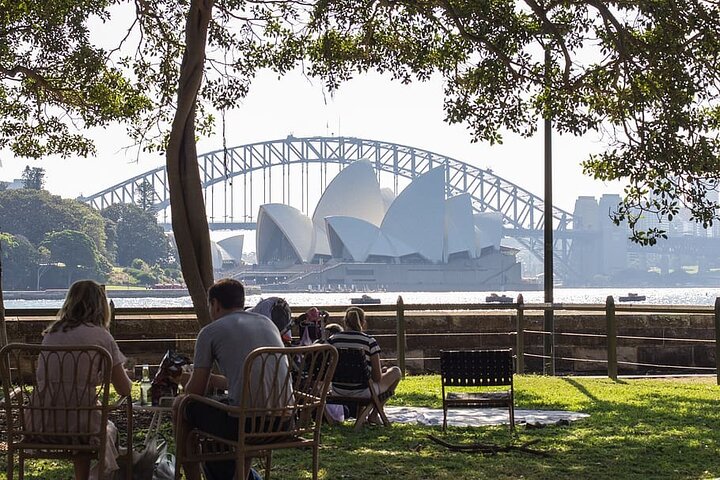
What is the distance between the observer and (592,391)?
Answer: 36.3 ft

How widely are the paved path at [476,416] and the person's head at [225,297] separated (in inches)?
154

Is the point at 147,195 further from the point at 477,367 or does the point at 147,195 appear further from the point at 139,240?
the point at 477,367

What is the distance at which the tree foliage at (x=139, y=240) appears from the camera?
95750 mm

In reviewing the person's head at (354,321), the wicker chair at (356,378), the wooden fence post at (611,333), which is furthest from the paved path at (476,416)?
the wooden fence post at (611,333)

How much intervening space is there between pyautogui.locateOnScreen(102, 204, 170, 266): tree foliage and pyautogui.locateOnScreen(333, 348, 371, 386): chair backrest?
292ft

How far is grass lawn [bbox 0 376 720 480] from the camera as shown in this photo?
6.12 m

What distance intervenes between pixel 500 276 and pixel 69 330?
3995 inches

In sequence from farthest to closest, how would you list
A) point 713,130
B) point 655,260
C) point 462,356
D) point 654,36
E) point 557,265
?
point 655,260, point 557,265, point 713,130, point 654,36, point 462,356

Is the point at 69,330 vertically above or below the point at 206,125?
below

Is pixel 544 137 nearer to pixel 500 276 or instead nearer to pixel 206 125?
pixel 206 125

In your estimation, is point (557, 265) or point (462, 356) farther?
point (557, 265)

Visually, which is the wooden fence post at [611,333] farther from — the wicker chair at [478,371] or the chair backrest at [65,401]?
the chair backrest at [65,401]

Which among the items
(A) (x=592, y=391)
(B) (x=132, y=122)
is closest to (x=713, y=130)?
(A) (x=592, y=391)

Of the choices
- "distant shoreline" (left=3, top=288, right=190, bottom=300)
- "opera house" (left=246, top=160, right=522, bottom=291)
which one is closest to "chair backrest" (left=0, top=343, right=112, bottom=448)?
"opera house" (left=246, top=160, right=522, bottom=291)
